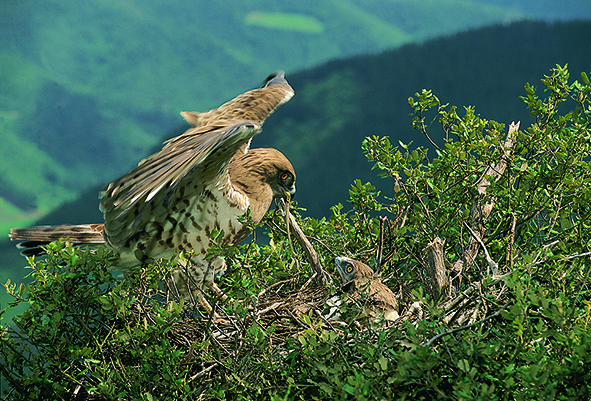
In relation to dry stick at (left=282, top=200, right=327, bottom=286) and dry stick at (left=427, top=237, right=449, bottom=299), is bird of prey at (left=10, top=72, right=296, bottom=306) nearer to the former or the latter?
dry stick at (left=282, top=200, right=327, bottom=286)

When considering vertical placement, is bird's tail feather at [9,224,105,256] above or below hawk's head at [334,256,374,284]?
above

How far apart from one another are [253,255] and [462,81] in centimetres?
278

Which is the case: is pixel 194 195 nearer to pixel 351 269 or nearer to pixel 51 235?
Answer: pixel 351 269

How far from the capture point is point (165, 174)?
3.90ft

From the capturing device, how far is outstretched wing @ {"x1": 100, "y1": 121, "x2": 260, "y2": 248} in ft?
3.93

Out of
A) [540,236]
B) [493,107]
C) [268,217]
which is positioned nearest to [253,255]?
[268,217]

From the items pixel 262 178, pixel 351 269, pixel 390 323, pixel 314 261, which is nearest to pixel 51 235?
pixel 262 178

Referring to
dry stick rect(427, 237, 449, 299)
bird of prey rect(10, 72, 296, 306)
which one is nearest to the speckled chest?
bird of prey rect(10, 72, 296, 306)

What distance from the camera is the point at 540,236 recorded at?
1261 mm

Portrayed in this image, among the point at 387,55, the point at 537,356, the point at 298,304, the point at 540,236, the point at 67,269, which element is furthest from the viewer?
the point at 387,55

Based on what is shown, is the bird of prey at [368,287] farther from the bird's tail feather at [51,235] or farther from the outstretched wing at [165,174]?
the bird's tail feather at [51,235]

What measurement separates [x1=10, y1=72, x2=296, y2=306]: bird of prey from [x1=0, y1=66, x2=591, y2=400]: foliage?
15 cm

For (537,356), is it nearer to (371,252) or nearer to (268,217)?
(371,252)

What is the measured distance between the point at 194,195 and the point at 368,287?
2.04 ft
